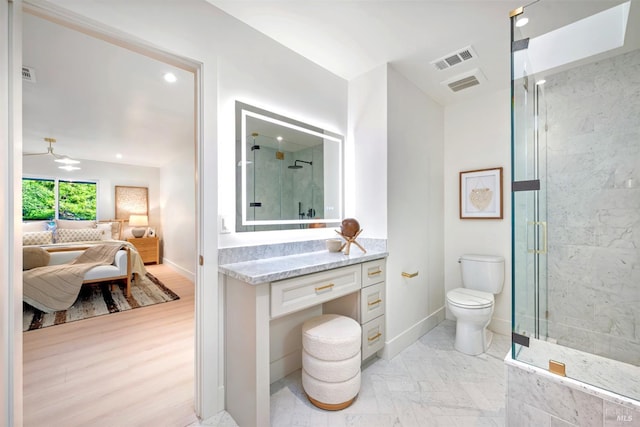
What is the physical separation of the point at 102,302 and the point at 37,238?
7.77ft

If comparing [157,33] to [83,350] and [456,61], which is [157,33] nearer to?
[456,61]

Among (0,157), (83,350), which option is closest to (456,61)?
(0,157)

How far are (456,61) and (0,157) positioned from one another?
2864 millimetres

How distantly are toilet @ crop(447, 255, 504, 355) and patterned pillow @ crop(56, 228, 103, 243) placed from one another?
6.34 meters

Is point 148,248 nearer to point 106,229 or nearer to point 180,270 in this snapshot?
point 106,229

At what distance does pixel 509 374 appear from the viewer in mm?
1287

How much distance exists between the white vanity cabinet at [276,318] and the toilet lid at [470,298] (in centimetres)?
68

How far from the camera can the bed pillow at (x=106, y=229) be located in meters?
5.30

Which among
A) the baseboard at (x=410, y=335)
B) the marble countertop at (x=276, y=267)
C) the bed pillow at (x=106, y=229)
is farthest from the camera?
the bed pillow at (x=106, y=229)

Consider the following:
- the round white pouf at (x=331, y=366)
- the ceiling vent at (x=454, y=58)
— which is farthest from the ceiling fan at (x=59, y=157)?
the ceiling vent at (x=454, y=58)

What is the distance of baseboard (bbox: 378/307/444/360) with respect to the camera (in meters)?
2.14

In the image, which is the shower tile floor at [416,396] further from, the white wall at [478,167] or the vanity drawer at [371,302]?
the white wall at [478,167]

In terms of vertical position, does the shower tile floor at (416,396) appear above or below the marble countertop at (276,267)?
below

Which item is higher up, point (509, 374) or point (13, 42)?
point (13, 42)
